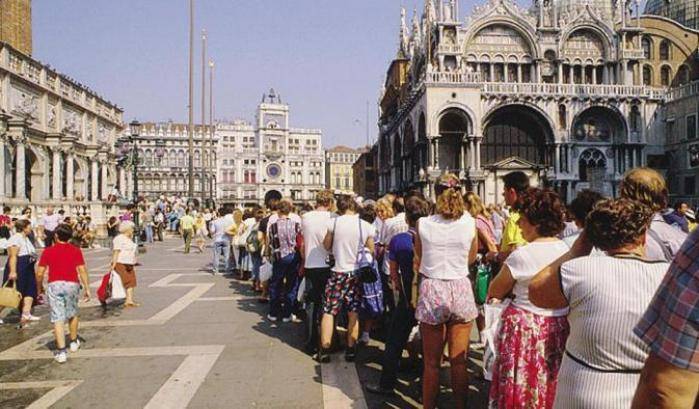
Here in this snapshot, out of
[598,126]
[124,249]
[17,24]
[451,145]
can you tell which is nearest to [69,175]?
[17,24]

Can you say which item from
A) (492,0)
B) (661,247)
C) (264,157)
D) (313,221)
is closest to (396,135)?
(492,0)

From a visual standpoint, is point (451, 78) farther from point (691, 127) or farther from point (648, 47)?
point (648, 47)

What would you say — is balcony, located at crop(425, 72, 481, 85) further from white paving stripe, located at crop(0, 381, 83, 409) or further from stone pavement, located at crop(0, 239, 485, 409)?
white paving stripe, located at crop(0, 381, 83, 409)

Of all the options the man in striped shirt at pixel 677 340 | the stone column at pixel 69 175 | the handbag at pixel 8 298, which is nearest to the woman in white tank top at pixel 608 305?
the man in striped shirt at pixel 677 340

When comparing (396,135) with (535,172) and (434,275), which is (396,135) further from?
(434,275)

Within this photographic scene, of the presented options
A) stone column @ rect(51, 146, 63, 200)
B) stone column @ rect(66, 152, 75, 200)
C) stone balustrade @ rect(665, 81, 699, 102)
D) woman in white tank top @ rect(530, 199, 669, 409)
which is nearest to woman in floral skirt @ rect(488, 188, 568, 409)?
woman in white tank top @ rect(530, 199, 669, 409)

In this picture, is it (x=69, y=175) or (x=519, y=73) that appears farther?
(x=519, y=73)

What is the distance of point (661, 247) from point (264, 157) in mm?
104531

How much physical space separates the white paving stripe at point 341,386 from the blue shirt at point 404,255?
118 cm

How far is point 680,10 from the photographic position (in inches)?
1961

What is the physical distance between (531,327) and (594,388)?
3.60ft

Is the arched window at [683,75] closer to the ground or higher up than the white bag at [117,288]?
higher up

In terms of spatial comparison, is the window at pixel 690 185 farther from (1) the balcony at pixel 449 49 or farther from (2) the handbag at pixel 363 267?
(2) the handbag at pixel 363 267

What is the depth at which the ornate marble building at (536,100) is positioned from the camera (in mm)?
33500
